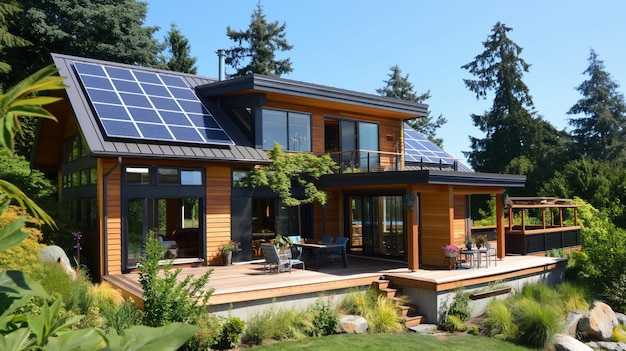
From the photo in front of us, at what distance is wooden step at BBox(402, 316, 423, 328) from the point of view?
1095 centimetres

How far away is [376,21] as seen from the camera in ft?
58.6

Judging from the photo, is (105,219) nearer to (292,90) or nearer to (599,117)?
(292,90)

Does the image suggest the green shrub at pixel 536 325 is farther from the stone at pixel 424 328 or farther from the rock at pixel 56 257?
the rock at pixel 56 257

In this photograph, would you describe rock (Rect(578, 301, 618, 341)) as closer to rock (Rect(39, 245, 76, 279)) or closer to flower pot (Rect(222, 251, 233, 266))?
flower pot (Rect(222, 251, 233, 266))

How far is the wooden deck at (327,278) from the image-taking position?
403 inches

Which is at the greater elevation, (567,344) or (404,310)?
(404,310)

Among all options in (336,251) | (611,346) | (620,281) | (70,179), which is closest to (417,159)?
(336,251)

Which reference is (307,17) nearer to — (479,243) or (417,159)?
(417,159)

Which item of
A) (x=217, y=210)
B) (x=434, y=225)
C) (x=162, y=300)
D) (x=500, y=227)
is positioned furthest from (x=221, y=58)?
(x=162, y=300)

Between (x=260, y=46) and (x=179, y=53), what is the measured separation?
23.6 feet

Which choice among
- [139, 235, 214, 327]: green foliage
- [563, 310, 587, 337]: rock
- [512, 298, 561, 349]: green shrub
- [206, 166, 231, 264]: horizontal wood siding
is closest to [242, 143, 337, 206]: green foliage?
[206, 166, 231, 264]: horizontal wood siding

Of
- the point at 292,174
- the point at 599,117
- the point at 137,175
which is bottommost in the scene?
the point at 137,175

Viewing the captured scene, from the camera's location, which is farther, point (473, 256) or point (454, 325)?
point (473, 256)

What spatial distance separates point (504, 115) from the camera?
122 feet
